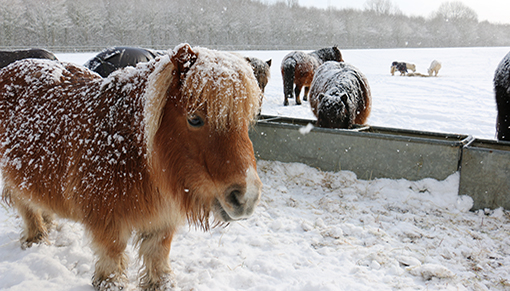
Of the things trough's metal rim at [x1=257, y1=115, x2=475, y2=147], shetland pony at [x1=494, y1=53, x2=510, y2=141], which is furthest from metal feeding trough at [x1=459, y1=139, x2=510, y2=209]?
shetland pony at [x1=494, y1=53, x2=510, y2=141]

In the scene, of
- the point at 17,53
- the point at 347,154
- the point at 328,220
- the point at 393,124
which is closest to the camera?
the point at 328,220

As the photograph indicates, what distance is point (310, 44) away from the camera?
6212cm

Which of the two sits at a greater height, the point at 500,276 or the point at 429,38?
the point at 429,38

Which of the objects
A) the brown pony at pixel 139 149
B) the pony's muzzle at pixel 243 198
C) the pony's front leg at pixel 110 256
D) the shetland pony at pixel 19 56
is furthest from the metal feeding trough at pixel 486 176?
the shetland pony at pixel 19 56

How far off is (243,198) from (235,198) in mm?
50

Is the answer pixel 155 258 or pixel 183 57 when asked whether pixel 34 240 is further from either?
pixel 183 57

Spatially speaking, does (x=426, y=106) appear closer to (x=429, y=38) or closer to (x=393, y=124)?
(x=393, y=124)

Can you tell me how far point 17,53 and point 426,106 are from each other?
11.3 metres

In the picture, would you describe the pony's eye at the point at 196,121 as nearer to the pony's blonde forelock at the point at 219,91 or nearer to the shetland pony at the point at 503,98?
the pony's blonde forelock at the point at 219,91

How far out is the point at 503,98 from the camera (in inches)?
168

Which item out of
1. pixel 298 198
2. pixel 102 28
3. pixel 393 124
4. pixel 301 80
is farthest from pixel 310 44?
pixel 298 198

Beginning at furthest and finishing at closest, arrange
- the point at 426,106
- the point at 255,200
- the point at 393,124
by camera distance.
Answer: the point at 426,106, the point at 393,124, the point at 255,200

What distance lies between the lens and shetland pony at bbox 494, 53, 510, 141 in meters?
4.20

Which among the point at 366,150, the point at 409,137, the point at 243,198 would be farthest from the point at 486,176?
the point at 243,198
